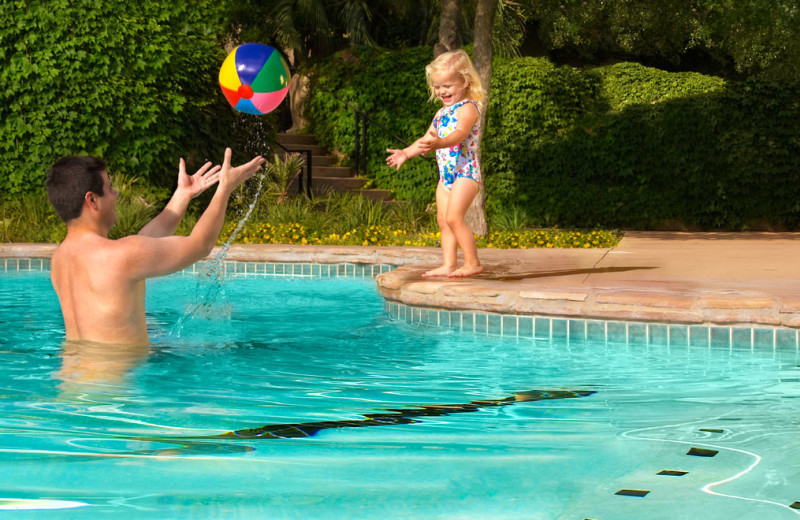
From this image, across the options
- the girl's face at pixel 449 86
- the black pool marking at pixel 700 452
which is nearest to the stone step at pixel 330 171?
the girl's face at pixel 449 86

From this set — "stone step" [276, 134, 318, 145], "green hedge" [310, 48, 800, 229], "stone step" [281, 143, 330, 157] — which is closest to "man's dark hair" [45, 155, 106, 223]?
"green hedge" [310, 48, 800, 229]

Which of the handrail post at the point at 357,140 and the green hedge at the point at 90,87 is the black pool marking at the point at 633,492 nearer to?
the green hedge at the point at 90,87

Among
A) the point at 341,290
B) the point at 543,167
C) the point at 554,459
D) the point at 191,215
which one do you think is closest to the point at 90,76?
the point at 191,215

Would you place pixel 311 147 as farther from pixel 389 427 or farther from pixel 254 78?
pixel 389 427

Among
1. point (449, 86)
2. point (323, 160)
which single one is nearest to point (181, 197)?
point (449, 86)

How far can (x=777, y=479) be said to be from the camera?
306 centimetres

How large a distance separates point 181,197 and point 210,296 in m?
4.03

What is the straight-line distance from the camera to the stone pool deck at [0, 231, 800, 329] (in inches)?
223

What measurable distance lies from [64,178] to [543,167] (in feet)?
38.5

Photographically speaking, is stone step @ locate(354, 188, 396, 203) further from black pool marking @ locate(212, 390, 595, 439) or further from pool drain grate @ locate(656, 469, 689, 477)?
pool drain grate @ locate(656, 469, 689, 477)

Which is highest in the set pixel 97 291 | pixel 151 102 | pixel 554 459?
pixel 151 102

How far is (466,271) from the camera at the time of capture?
711 centimetres

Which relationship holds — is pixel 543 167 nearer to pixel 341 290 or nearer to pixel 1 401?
pixel 341 290

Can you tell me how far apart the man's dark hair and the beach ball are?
14.4ft
